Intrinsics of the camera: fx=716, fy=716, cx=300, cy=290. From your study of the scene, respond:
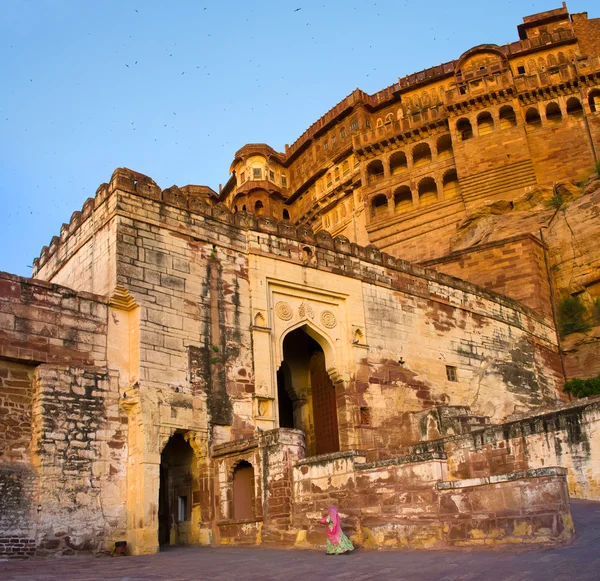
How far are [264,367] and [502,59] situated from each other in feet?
89.2

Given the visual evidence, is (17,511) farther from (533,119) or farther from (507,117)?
(533,119)

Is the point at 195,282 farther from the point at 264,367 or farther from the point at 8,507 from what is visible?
the point at 8,507

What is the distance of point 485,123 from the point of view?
3303 centimetres

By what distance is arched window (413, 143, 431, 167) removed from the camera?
114ft

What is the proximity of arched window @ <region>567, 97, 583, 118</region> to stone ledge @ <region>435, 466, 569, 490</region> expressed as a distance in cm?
2716

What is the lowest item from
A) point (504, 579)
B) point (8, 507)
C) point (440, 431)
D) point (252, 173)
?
point (504, 579)

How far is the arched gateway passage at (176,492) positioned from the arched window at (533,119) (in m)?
24.8

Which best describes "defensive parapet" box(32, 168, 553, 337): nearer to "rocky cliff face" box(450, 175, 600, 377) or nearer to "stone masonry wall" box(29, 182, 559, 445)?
"stone masonry wall" box(29, 182, 559, 445)

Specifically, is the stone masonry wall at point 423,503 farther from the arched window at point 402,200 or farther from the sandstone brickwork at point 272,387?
the arched window at point 402,200

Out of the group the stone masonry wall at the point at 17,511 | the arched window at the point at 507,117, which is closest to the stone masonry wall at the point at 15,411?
the stone masonry wall at the point at 17,511

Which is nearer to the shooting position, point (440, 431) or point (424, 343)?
point (440, 431)

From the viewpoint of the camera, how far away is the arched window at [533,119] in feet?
106

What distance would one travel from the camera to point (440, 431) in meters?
14.6

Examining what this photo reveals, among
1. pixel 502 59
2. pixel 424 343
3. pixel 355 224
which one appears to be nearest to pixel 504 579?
pixel 424 343
